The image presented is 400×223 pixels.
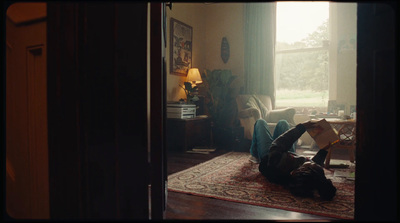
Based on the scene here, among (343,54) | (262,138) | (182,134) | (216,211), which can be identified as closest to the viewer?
(216,211)

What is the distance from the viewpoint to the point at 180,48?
5004mm

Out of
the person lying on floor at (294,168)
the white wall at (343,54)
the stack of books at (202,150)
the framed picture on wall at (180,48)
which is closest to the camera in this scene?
the person lying on floor at (294,168)

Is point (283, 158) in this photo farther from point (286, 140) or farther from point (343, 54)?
point (343, 54)

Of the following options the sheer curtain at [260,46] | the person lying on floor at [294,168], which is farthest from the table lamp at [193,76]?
the person lying on floor at [294,168]

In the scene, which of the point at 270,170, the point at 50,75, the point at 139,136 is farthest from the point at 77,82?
the point at 270,170

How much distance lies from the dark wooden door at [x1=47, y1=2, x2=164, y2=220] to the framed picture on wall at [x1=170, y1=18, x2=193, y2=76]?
146 inches

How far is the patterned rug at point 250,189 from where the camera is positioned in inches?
74.9

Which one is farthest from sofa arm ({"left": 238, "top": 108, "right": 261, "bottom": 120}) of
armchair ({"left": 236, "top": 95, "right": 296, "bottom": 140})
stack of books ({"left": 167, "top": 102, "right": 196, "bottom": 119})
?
stack of books ({"left": 167, "top": 102, "right": 196, "bottom": 119})

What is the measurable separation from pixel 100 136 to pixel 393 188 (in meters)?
1.15

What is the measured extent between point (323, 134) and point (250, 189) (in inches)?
33.7

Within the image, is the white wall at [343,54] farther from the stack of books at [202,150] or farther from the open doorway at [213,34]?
the stack of books at [202,150]

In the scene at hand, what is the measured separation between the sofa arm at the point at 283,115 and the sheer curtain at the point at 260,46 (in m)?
0.71

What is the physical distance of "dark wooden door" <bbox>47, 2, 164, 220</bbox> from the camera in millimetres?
1026

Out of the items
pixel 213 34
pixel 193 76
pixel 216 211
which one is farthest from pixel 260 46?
pixel 216 211
